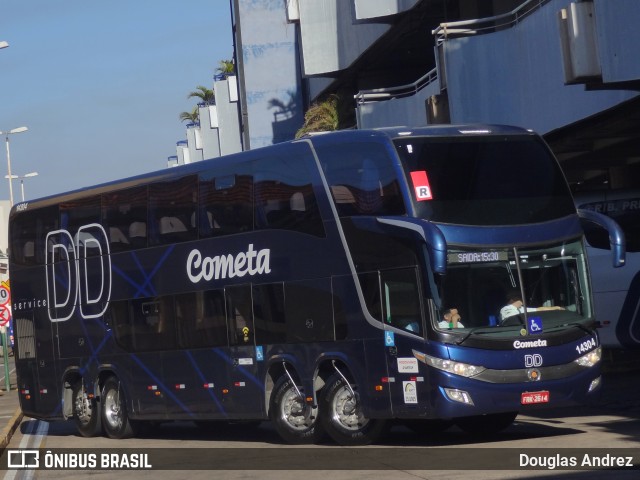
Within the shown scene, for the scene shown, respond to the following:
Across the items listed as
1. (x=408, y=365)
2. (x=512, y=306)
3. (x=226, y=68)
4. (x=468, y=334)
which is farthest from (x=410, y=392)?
(x=226, y=68)

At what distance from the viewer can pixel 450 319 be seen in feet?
49.5

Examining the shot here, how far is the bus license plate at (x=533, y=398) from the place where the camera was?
1516 cm

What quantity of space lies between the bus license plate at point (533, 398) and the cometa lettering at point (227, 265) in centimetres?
430

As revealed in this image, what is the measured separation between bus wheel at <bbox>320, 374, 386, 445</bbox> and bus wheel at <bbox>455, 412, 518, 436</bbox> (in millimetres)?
1458

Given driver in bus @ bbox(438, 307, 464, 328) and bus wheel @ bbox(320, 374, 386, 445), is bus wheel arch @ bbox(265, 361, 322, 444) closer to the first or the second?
bus wheel @ bbox(320, 374, 386, 445)

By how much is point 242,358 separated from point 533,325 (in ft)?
16.0

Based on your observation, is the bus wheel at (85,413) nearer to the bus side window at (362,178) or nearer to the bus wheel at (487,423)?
the bus wheel at (487,423)

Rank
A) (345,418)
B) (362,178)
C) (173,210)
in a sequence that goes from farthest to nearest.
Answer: (173,210) → (345,418) → (362,178)

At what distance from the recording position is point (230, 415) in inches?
735

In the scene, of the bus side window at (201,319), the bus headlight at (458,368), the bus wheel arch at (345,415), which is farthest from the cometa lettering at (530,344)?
the bus side window at (201,319)

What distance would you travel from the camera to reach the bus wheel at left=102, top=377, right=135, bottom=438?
21.6 meters

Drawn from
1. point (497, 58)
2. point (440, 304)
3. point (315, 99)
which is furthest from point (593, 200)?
point (315, 99)

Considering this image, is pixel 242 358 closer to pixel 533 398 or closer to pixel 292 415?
pixel 292 415

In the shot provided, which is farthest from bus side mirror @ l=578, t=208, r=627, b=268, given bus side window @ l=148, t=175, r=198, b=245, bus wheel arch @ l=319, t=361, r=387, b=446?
bus side window @ l=148, t=175, r=198, b=245
